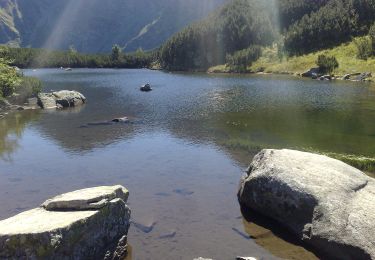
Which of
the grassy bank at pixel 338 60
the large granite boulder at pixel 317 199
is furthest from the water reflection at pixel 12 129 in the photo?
the grassy bank at pixel 338 60

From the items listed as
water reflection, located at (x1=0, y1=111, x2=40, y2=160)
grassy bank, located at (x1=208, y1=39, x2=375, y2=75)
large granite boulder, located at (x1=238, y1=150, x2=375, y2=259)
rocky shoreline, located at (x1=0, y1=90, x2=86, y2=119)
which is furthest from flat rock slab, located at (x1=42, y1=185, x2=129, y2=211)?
grassy bank, located at (x1=208, y1=39, x2=375, y2=75)

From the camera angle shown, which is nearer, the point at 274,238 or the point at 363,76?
the point at 274,238

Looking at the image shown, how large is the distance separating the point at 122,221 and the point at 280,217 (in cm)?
949

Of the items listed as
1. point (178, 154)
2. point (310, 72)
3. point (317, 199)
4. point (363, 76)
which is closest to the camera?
point (317, 199)

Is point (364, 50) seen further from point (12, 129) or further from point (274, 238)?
point (274, 238)

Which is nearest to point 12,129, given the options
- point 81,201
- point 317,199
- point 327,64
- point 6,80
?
point 6,80

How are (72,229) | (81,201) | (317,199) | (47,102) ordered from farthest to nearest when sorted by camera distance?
(47,102)
(317,199)
(81,201)
(72,229)

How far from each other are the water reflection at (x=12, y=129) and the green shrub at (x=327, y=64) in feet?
382

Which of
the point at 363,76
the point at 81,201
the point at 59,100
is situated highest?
the point at 363,76

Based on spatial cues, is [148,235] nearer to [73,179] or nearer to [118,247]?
[118,247]

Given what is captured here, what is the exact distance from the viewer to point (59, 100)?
84438 millimetres

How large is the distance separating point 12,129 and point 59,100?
24994 mm

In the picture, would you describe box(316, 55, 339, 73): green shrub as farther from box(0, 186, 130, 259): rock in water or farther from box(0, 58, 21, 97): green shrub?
box(0, 186, 130, 259): rock in water

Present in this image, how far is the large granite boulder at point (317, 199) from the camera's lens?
20719mm
